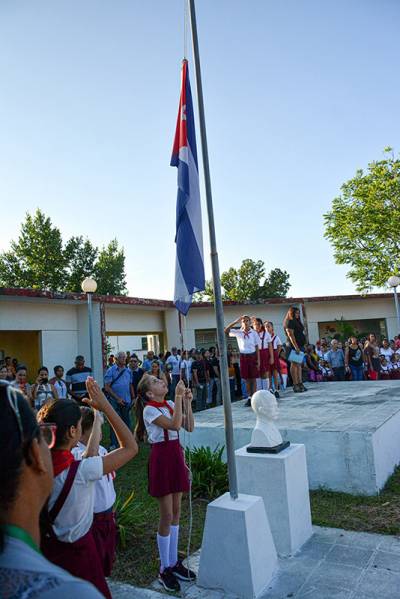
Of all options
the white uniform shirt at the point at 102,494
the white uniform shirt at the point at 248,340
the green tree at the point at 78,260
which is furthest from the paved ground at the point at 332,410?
the green tree at the point at 78,260

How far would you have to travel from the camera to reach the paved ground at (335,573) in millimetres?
3264

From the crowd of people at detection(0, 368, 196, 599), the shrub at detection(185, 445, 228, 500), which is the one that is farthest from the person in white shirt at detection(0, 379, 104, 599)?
the shrub at detection(185, 445, 228, 500)

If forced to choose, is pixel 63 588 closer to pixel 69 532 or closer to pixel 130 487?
pixel 69 532

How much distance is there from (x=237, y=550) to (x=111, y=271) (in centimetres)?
3877

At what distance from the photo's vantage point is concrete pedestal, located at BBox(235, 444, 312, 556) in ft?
13.2

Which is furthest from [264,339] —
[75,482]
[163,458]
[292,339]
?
[75,482]

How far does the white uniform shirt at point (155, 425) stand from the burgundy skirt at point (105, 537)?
856mm

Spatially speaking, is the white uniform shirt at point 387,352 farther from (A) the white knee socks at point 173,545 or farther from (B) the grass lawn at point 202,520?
(A) the white knee socks at point 173,545

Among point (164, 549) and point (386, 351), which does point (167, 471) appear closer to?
point (164, 549)

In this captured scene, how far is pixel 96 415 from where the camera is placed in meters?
2.78

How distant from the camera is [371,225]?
2466cm

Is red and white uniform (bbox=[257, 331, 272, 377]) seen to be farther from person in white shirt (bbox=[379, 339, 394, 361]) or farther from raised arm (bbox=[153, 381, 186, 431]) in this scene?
person in white shirt (bbox=[379, 339, 394, 361])

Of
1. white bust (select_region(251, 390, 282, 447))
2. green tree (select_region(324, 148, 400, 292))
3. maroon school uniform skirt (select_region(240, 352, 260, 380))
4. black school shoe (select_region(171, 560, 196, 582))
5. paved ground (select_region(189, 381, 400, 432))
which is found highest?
green tree (select_region(324, 148, 400, 292))

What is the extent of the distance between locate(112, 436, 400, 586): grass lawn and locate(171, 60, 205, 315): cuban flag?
230 cm
